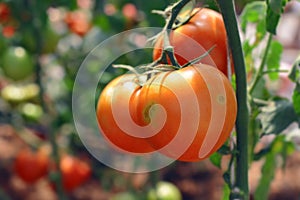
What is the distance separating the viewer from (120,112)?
0.70 m

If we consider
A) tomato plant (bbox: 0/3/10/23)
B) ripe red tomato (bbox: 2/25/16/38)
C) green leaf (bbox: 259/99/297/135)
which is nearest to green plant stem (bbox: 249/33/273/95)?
green leaf (bbox: 259/99/297/135)

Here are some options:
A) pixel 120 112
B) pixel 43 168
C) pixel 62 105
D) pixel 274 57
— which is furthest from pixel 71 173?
pixel 120 112

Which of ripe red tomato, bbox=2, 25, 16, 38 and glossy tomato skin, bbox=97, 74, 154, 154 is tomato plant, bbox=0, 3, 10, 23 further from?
glossy tomato skin, bbox=97, 74, 154, 154

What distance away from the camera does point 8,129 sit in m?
3.24

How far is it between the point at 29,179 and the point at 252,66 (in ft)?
4.58

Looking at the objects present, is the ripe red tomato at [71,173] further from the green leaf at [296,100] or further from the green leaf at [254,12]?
the green leaf at [296,100]

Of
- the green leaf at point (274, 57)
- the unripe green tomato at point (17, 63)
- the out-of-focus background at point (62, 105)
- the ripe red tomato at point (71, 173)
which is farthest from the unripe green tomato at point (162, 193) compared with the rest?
the green leaf at point (274, 57)

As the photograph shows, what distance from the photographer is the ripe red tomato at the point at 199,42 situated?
0.71 metres

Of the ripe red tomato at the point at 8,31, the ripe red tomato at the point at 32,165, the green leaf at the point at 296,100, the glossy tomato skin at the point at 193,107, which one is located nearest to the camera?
the glossy tomato skin at the point at 193,107

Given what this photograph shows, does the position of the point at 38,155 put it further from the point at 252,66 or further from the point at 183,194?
the point at 252,66

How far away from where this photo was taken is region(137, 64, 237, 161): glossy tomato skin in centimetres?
63

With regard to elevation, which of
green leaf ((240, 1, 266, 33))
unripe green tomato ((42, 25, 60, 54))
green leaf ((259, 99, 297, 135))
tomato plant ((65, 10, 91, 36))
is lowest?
tomato plant ((65, 10, 91, 36))

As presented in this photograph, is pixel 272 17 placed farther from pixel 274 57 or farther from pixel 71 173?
pixel 71 173

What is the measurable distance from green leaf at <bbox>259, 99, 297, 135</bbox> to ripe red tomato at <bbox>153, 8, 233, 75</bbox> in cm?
19
